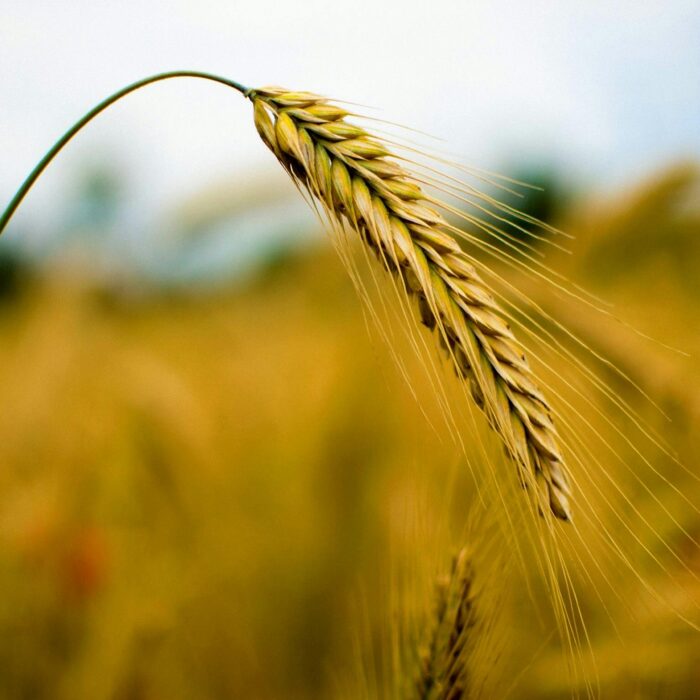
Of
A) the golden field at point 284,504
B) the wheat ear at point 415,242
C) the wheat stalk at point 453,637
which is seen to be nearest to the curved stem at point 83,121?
the wheat ear at point 415,242

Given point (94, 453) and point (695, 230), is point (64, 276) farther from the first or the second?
point (695, 230)

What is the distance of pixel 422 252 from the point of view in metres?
0.70

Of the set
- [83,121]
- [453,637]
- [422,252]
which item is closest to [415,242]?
[422,252]

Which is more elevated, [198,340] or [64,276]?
[64,276]

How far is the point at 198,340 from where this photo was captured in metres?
3.35

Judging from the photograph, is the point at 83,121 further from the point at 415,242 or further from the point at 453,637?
the point at 453,637

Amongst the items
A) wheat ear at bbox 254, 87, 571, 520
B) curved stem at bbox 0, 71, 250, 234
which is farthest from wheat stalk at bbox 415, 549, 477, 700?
curved stem at bbox 0, 71, 250, 234

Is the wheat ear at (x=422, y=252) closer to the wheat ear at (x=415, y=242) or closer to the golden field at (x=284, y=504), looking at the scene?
the wheat ear at (x=415, y=242)

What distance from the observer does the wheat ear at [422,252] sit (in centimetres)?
65

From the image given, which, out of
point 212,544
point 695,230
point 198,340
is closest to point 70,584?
point 212,544

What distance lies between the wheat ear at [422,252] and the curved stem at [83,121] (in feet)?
0.23

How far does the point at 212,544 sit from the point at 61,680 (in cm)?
42

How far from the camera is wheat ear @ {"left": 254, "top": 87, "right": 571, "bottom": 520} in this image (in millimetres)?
645

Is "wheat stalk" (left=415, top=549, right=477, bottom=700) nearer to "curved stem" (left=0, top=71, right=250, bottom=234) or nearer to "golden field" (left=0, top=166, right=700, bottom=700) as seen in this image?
"golden field" (left=0, top=166, right=700, bottom=700)
